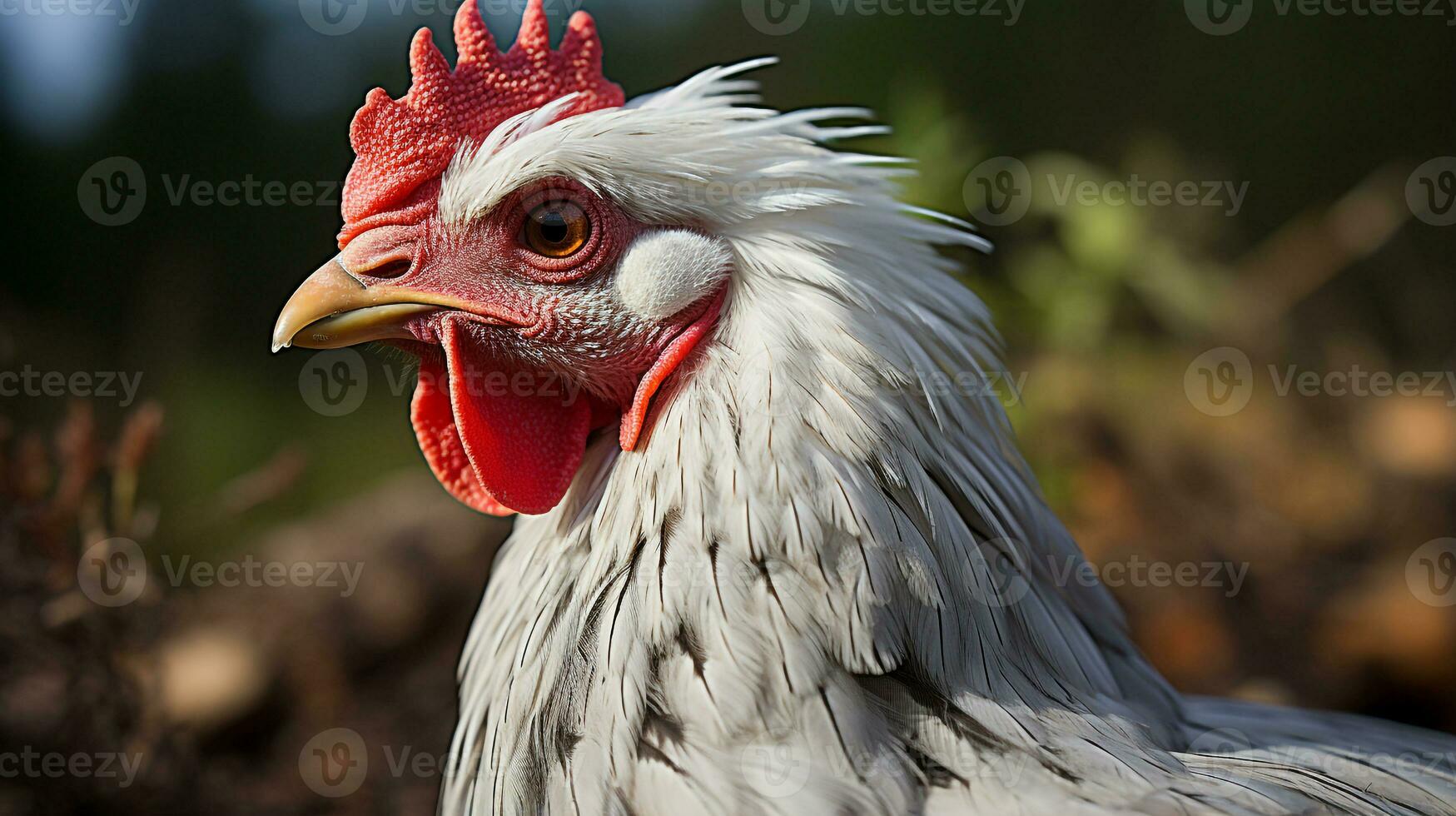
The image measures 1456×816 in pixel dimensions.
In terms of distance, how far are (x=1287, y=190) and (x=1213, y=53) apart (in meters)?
1.10

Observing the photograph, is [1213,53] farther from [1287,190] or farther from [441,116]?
[441,116]

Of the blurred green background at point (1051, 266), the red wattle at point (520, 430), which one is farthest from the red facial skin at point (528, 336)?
the blurred green background at point (1051, 266)

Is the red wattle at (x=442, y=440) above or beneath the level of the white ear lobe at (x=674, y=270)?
beneath

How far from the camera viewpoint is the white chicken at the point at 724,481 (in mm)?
1604

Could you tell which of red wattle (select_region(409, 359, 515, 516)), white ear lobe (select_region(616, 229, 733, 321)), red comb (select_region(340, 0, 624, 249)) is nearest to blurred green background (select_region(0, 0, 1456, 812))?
red wattle (select_region(409, 359, 515, 516))

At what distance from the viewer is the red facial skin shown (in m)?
1.85

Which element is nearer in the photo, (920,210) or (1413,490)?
(920,210)

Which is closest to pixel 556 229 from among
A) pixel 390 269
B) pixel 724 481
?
pixel 390 269

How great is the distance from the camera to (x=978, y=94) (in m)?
6.48

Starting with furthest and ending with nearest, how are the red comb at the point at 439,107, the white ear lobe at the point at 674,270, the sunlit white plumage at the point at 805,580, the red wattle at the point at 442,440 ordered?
the red wattle at the point at 442,440, the red comb at the point at 439,107, the white ear lobe at the point at 674,270, the sunlit white plumage at the point at 805,580

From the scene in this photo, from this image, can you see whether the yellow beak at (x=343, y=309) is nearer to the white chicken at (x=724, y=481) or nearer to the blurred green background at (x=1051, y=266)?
the white chicken at (x=724, y=481)

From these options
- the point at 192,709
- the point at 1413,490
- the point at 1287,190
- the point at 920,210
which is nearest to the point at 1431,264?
the point at 1287,190

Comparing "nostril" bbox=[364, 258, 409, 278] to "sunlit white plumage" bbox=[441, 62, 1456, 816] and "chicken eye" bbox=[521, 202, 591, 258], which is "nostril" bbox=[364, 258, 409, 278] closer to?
"sunlit white plumage" bbox=[441, 62, 1456, 816]

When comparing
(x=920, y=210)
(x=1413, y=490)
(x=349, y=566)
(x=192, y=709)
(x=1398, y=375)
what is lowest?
(x=192, y=709)
